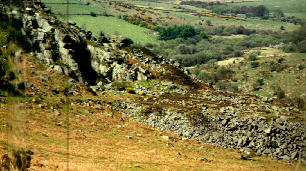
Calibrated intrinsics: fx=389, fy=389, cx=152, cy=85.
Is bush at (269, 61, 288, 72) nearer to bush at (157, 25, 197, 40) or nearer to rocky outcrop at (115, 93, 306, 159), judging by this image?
bush at (157, 25, 197, 40)

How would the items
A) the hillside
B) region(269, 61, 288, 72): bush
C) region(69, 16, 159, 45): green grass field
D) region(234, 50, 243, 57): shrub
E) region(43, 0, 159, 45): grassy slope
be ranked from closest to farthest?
1. the hillside
2. region(269, 61, 288, 72): bush
3. region(43, 0, 159, 45): grassy slope
4. region(69, 16, 159, 45): green grass field
5. region(234, 50, 243, 57): shrub

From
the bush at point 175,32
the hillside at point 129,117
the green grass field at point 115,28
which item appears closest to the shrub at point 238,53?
the green grass field at point 115,28

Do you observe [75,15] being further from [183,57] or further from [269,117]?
[269,117]

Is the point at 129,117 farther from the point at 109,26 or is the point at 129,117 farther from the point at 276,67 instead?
the point at 109,26

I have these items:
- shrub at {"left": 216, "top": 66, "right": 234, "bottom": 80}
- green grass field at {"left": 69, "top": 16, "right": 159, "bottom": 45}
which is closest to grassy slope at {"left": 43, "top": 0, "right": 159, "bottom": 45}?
green grass field at {"left": 69, "top": 16, "right": 159, "bottom": 45}

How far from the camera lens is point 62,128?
1078 inches

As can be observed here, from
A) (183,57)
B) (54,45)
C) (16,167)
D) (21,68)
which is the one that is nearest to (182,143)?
(54,45)

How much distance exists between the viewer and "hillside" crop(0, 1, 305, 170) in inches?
929

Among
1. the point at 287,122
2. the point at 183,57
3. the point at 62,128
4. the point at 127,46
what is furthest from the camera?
the point at 183,57

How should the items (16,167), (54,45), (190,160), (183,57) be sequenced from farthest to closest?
(183,57)
(54,45)
(190,160)
(16,167)

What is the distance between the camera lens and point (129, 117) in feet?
112

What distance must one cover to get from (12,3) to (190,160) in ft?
69.0

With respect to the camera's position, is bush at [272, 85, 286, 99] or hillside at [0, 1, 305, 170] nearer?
hillside at [0, 1, 305, 170]

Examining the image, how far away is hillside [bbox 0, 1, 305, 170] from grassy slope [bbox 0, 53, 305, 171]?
7cm
